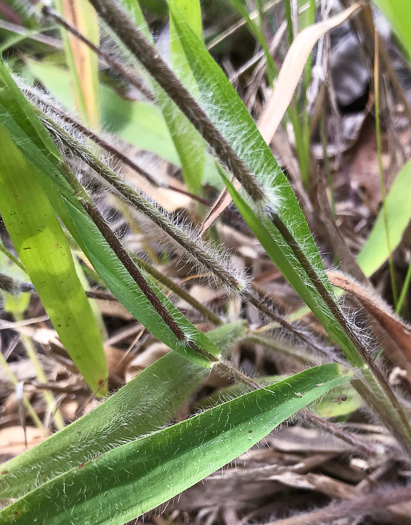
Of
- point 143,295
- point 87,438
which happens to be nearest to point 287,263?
point 143,295

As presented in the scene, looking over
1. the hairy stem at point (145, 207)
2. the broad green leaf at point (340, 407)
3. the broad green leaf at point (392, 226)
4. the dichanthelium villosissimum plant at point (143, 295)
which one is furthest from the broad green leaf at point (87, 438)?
the broad green leaf at point (392, 226)

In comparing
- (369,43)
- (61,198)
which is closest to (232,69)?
(369,43)

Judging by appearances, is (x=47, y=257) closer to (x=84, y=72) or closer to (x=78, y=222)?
(x=78, y=222)

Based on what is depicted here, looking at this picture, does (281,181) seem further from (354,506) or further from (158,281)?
A: (354,506)

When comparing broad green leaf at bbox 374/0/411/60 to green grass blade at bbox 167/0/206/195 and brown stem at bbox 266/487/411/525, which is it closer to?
green grass blade at bbox 167/0/206/195

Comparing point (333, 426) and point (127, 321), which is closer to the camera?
point (333, 426)

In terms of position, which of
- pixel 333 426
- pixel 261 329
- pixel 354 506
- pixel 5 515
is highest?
pixel 5 515

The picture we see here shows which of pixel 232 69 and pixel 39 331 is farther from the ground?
pixel 232 69
